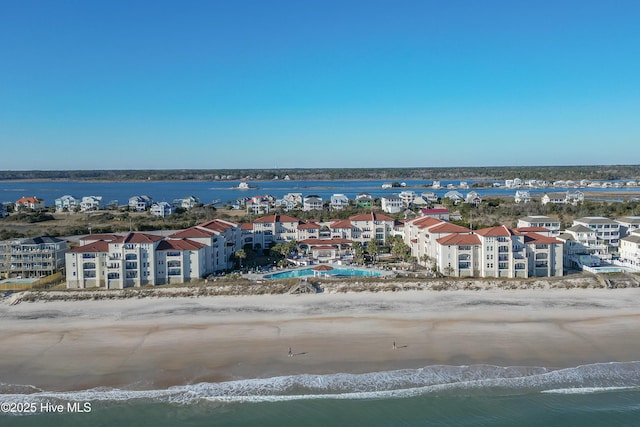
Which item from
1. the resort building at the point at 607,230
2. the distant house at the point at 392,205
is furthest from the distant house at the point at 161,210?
the resort building at the point at 607,230

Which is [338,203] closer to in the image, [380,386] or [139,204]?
[139,204]

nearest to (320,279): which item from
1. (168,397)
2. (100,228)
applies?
(168,397)

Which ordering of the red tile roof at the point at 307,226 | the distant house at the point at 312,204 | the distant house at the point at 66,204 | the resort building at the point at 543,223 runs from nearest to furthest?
1. the resort building at the point at 543,223
2. the red tile roof at the point at 307,226
3. the distant house at the point at 312,204
4. the distant house at the point at 66,204

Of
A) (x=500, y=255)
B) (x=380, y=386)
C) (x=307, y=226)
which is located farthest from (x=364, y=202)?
(x=380, y=386)

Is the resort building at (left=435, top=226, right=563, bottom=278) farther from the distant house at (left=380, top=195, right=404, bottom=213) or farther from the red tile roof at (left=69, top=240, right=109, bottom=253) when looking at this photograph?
the distant house at (left=380, top=195, right=404, bottom=213)

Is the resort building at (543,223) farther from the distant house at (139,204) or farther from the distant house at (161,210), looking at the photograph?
the distant house at (139,204)

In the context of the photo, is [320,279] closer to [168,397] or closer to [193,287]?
[193,287]

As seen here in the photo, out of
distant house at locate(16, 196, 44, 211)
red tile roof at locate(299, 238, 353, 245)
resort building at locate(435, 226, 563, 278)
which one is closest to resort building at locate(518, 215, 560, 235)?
resort building at locate(435, 226, 563, 278)
